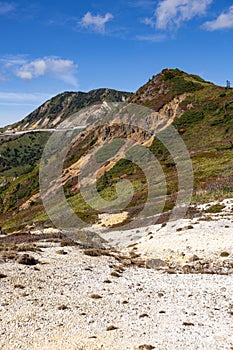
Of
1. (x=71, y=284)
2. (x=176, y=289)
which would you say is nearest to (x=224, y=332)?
(x=176, y=289)

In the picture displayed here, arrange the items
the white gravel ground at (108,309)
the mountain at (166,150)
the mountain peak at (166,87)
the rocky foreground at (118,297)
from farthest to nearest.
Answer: the mountain peak at (166,87) → the mountain at (166,150) → the rocky foreground at (118,297) → the white gravel ground at (108,309)

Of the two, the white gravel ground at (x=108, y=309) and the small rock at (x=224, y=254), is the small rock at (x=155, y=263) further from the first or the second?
the small rock at (x=224, y=254)

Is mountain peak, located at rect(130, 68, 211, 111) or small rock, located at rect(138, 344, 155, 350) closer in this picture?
small rock, located at rect(138, 344, 155, 350)

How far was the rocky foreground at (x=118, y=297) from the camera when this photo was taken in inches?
615

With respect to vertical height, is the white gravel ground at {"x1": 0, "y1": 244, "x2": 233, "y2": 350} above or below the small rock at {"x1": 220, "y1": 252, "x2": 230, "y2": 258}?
above

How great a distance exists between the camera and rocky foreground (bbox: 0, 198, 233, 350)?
15.6m

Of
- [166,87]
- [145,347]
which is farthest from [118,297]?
[166,87]

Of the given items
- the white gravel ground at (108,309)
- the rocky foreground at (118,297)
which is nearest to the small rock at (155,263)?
the rocky foreground at (118,297)

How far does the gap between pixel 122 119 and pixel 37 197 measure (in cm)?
4769

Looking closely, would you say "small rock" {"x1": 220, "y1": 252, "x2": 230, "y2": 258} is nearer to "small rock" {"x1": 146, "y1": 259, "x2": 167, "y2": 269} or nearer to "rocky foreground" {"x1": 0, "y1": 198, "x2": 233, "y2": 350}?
"rocky foreground" {"x1": 0, "y1": 198, "x2": 233, "y2": 350}

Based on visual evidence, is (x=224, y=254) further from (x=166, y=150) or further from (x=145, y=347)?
(x=166, y=150)

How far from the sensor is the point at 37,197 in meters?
134

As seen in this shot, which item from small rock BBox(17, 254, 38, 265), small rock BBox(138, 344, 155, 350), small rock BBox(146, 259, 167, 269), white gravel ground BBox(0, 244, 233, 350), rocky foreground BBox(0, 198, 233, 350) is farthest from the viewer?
small rock BBox(146, 259, 167, 269)

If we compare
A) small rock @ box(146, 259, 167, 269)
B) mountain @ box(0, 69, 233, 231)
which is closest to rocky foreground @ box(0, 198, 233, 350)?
small rock @ box(146, 259, 167, 269)
